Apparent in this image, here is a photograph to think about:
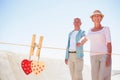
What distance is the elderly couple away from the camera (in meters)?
2.56

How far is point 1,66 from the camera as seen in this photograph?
4508 millimetres

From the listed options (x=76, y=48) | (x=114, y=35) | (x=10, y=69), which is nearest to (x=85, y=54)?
(x=76, y=48)

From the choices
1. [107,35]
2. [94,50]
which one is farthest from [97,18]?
[94,50]

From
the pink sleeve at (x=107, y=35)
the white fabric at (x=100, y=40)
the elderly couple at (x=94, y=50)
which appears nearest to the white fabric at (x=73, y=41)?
the elderly couple at (x=94, y=50)

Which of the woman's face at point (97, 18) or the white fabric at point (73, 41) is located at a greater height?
the woman's face at point (97, 18)

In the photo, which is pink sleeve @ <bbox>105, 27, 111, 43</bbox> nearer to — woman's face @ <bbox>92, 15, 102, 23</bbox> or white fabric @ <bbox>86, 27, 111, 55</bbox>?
white fabric @ <bbox>86, 27, 111, 55</bbox>

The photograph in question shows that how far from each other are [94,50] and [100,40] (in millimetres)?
99

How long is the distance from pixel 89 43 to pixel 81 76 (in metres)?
0.29

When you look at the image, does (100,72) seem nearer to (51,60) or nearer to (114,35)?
(114,35)

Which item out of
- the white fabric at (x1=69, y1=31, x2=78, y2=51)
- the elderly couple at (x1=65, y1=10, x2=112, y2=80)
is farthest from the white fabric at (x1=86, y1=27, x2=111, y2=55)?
the white fabric at (x1=69, y1=31, x2=78, y2=51)

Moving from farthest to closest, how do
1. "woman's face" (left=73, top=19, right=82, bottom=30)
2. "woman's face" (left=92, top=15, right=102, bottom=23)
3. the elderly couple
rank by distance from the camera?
"woman's face" (left=73, top=19, right=82, bottom=30)
"woman's face" (left=92, top=15, right=102, bottom=23)
the elderly couple

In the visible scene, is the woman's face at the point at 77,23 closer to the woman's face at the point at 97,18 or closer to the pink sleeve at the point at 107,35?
the woman's face at the point at 97,18

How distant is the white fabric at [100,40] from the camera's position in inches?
102

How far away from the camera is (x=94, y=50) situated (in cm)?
262
